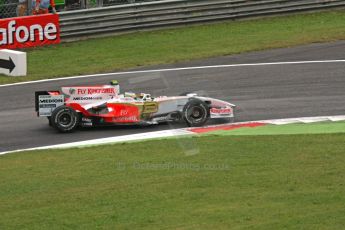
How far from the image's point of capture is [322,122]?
1723 cm

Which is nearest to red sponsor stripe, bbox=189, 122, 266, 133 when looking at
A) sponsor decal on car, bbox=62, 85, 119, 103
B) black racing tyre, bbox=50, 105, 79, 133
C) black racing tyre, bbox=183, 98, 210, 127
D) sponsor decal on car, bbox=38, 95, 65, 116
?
black racing tyre, bbox=183, 98, 210, 127

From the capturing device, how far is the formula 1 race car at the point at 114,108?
1705cm

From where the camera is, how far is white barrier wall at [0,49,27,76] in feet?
72.9

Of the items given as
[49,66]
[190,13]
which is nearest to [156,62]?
[49,66]

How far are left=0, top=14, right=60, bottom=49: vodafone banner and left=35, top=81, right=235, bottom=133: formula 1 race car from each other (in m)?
7.40

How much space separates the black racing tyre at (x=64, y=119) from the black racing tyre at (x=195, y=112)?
202cm

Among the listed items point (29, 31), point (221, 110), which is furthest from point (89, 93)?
point (29, 31)

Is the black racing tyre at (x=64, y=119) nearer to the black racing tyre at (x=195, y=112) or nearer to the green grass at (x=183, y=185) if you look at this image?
the green grass at (x=183, y=185)

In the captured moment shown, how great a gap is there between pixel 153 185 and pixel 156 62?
10330 mm

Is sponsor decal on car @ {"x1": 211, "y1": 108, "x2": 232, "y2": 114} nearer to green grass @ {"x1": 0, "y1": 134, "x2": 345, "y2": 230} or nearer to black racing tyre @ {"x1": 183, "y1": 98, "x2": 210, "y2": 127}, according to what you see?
black racing tyre @ {"x1": 183, "y1": 98, "x2": 210, "y2": 127}

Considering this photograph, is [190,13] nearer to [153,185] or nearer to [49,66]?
[49,66]

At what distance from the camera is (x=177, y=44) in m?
24.8

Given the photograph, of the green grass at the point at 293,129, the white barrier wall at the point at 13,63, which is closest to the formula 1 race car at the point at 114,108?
the green grass at the point at 293,129

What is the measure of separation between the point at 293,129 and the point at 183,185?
14.8 feet
